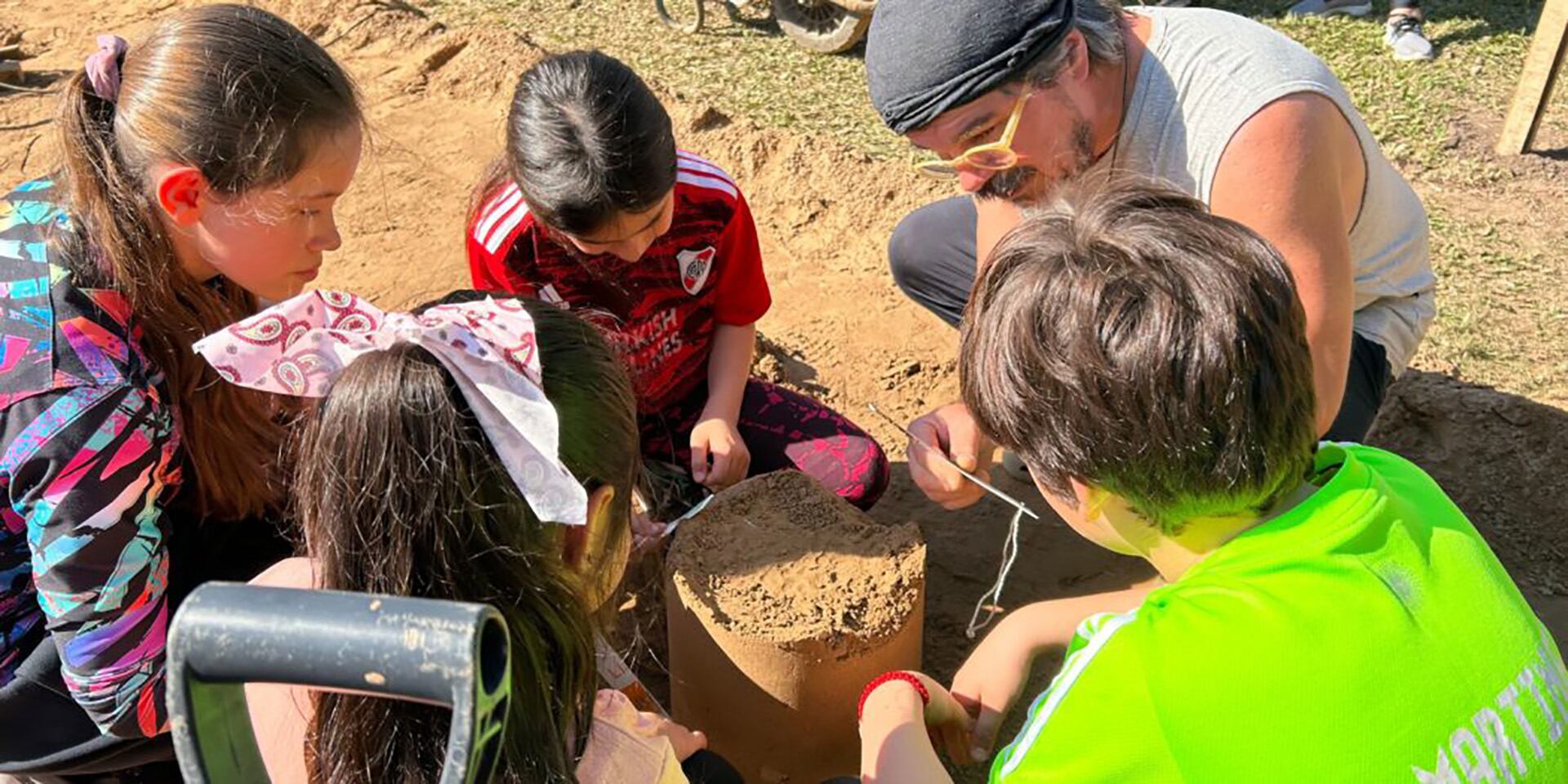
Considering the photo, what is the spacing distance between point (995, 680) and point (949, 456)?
0.61 metres

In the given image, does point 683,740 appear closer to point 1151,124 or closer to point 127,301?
point 127,301

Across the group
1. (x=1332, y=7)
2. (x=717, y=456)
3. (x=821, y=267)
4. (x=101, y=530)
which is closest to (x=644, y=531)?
(x=717, y=456)

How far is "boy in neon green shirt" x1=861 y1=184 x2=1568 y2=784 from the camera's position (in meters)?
1.12

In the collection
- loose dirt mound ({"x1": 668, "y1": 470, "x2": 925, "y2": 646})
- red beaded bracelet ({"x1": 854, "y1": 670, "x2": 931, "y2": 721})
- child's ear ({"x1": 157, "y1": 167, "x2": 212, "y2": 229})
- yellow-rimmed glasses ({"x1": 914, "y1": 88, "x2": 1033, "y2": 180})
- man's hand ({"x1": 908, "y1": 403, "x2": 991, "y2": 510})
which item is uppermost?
child's ear ({"x1": 157, "y1": 167, "x2": 212, "y2": 229})

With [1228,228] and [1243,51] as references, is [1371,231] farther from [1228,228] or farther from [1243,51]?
[1228,228]

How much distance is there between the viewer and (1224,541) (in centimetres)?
136

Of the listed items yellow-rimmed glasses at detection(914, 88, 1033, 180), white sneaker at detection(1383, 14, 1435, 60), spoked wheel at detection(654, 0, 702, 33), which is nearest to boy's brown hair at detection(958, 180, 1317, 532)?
yellow-rimmed glasses at detection(914, 88, 1033, 180)

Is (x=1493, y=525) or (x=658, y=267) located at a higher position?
(x=658, y=267)

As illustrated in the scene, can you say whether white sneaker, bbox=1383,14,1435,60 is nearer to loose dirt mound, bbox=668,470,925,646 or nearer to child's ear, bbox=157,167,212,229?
loose dirt mound, bbox=668,470,925,646

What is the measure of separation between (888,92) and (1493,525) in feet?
5.72

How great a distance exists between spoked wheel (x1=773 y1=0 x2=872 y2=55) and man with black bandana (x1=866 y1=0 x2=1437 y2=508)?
2.89m

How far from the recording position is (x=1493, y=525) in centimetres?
263

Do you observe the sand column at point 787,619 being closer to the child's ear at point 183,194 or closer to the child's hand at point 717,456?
the child's hand at point 717,456

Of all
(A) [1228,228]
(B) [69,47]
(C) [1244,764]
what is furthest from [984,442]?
(B) [69,47]
